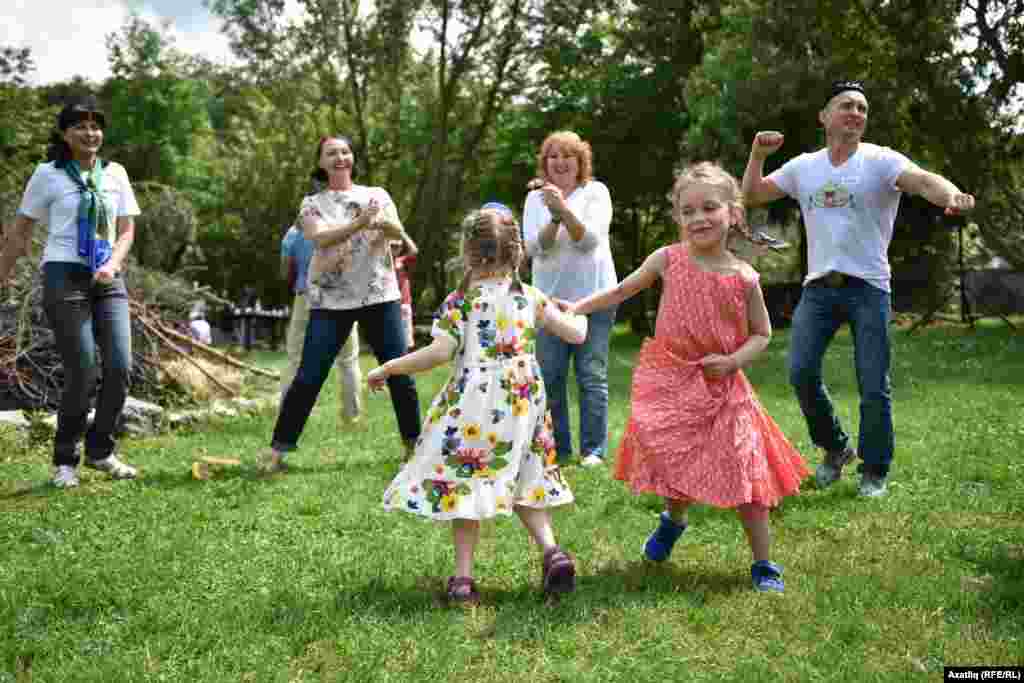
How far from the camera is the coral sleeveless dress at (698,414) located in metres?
3.98

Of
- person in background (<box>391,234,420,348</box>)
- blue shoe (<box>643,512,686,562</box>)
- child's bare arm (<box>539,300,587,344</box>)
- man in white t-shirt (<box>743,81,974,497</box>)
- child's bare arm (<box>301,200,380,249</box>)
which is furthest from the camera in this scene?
person in background (<box>391,234,420,348</box>)

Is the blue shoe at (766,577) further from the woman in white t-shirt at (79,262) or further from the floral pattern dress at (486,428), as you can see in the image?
the woman in white t-shirt at (79,262)

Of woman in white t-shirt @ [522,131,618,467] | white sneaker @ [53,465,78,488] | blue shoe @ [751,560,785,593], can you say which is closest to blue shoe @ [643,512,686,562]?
blue shoe @ [751,560,785,593]

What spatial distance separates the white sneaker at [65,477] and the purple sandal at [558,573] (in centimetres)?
384

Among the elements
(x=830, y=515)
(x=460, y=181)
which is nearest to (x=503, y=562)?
(x=830, y=515)

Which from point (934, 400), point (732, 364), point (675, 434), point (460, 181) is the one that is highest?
Result: point (460, 181)

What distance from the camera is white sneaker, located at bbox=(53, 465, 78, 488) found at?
20.5ft

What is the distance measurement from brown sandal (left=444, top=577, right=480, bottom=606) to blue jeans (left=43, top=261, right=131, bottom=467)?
11.4ft

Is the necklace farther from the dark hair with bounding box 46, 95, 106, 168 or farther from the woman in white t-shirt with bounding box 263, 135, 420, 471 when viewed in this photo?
the dark hair with bounding box 46, 95, 106, 168

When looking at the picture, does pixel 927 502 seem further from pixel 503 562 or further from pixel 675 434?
pixel 503 562

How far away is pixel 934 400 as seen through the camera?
32.8 feet

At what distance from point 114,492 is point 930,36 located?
13422mm

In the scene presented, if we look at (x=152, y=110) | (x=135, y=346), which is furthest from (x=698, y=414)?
(x=152, y=110)

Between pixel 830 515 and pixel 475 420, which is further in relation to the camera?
pixel 830 515
